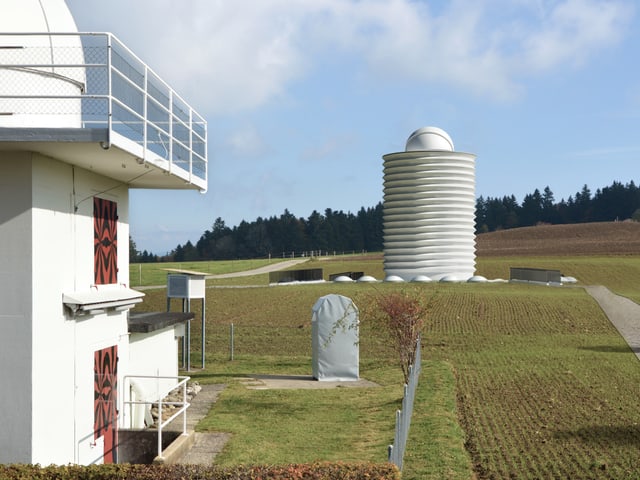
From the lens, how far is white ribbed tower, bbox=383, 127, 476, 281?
54.3 meters

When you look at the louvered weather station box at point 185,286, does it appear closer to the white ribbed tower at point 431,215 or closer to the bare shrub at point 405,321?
the bare shrub at point 405,321

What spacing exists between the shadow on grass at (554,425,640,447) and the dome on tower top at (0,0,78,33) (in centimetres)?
1215

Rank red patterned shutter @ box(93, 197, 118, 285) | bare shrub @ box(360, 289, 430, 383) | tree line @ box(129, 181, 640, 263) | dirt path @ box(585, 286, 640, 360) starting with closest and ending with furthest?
1. red patterned shutter @ box(93, 197, 118, 285)
2. bare shrub @ box(360, 289, 430, 383)
3. dirt path @ box(585, 286, 640, 360)
4. tree line @ box(129, 181, 640, 263)

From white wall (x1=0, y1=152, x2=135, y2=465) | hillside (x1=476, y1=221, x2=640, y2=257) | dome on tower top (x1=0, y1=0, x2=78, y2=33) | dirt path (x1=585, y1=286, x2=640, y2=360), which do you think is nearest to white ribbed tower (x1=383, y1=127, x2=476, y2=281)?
dirt path (x1=585, y1=286, x2=640, y2=360)

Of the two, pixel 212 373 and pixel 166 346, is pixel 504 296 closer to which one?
pixel 212 373

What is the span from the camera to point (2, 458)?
450 inches

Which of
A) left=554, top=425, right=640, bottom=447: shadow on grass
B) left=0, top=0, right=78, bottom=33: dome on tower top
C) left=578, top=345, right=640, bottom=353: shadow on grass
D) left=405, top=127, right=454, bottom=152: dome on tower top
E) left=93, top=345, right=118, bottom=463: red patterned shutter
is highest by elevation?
left=405, top=127, right=454, bottom=152: dome on tower top

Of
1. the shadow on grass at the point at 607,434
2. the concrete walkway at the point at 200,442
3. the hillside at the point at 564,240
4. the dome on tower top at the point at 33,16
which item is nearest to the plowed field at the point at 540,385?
the shadow on grass at the point at 607,434

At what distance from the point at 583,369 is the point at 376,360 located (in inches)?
282

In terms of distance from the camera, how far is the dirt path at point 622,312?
1303 inches

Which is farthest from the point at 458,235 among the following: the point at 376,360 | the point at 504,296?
the point at 376,360

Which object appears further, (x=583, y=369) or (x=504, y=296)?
(x=504, y=296)

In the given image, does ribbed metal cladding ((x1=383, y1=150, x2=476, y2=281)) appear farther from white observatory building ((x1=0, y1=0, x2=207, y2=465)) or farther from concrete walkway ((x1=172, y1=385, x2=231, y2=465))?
white observatory building ((x1=0, y1=0, x2=207, y2=465))

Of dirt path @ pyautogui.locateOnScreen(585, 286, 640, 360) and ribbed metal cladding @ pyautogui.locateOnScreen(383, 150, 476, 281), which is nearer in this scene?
dirt path @ pyautogui.locateOnScreen(585, 286, 640, 360)
